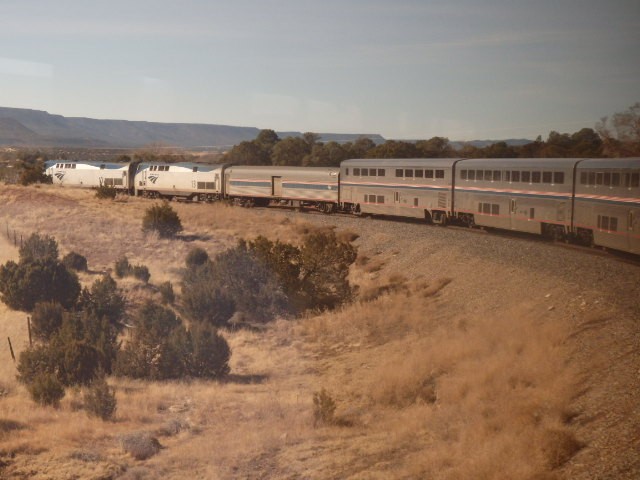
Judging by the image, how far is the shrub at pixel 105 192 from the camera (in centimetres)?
5847

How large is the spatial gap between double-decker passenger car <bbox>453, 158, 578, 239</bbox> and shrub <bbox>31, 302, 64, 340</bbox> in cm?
1873

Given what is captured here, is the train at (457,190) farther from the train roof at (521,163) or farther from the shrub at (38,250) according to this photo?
the shrub at (38,250)

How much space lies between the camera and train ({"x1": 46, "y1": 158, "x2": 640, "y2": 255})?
23.5 metres

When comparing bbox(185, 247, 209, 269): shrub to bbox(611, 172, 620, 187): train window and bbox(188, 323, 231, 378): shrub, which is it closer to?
bbox(188, 323, 231, 378): shrub

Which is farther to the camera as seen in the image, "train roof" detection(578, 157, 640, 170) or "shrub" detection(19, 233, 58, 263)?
"shrub" detection(19, 233, 58, 263)

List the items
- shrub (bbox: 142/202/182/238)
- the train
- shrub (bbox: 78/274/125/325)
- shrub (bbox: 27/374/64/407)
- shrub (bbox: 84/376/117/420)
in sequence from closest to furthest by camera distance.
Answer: shrub (bbox: 84/376/117/420) < shrub (bbox: 27/374/64/407) < the train < shrub (bbox: 78/274/125/325) < shrub (bbox: 142/202/182/238)

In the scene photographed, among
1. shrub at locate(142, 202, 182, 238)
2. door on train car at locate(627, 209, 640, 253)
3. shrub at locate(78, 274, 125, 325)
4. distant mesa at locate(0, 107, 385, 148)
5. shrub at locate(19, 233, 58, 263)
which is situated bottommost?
shrub at locate(78, 274, 125, 325)

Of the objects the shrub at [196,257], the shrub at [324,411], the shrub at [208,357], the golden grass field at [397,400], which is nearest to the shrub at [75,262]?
the shrub at [196,257]

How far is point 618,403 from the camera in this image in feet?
40.5

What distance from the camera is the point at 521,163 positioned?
30.1 metres

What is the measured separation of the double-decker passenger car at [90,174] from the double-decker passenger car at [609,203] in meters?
45.3

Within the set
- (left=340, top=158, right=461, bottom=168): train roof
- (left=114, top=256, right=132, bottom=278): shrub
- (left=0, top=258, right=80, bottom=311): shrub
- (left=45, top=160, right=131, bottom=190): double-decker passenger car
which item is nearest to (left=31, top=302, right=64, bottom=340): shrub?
(left=0, top=258, right=80, bottom=311): shrub

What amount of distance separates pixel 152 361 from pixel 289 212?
23.4 m

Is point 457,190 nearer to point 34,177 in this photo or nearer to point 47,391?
point 47,391
